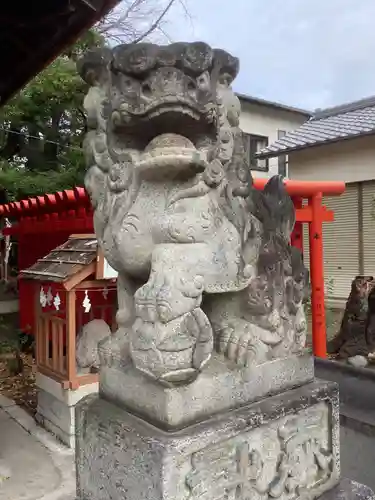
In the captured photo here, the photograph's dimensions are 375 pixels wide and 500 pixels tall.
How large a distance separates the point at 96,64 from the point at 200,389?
0.99 m

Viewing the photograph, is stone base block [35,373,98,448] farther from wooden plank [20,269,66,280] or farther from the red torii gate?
the red torii gate

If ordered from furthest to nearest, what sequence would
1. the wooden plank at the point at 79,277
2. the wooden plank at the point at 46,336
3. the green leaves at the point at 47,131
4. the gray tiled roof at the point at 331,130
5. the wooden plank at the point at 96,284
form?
the gray tiled roof at the point at 331,130 < the green leaves at the point at 47,131 < the wooden plank at the point at 46,336 < the wooden plank at the point at 96,284 < the wooden plank at the point at 79,277

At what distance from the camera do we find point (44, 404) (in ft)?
13.5

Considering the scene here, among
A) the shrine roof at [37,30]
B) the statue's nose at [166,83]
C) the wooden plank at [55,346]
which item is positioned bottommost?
the wooden plank at [55,346]

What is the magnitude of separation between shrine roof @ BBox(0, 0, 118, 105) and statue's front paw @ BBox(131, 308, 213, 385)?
200 cm

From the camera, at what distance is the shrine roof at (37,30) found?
2.56 metres

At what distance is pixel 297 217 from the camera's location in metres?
3.84

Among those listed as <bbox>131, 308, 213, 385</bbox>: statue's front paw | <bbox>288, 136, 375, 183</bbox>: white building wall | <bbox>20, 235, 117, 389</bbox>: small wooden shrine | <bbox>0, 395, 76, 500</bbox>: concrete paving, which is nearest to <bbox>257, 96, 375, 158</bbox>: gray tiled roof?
<bbox>288, 136, 375, 183</bbox>: white building wall

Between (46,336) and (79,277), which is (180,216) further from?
(46,336)

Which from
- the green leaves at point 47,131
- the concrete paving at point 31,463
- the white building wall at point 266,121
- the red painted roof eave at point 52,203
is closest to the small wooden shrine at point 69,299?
the red painted roof eave at point 52,203

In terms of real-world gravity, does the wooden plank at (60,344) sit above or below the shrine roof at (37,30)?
below

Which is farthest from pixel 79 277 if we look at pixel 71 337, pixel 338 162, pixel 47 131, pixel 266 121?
pixel 266 121

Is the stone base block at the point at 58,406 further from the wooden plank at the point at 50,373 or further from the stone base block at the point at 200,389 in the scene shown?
the stone base block at the point at 200,389

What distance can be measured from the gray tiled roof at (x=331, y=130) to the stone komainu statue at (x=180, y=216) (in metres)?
6.92
